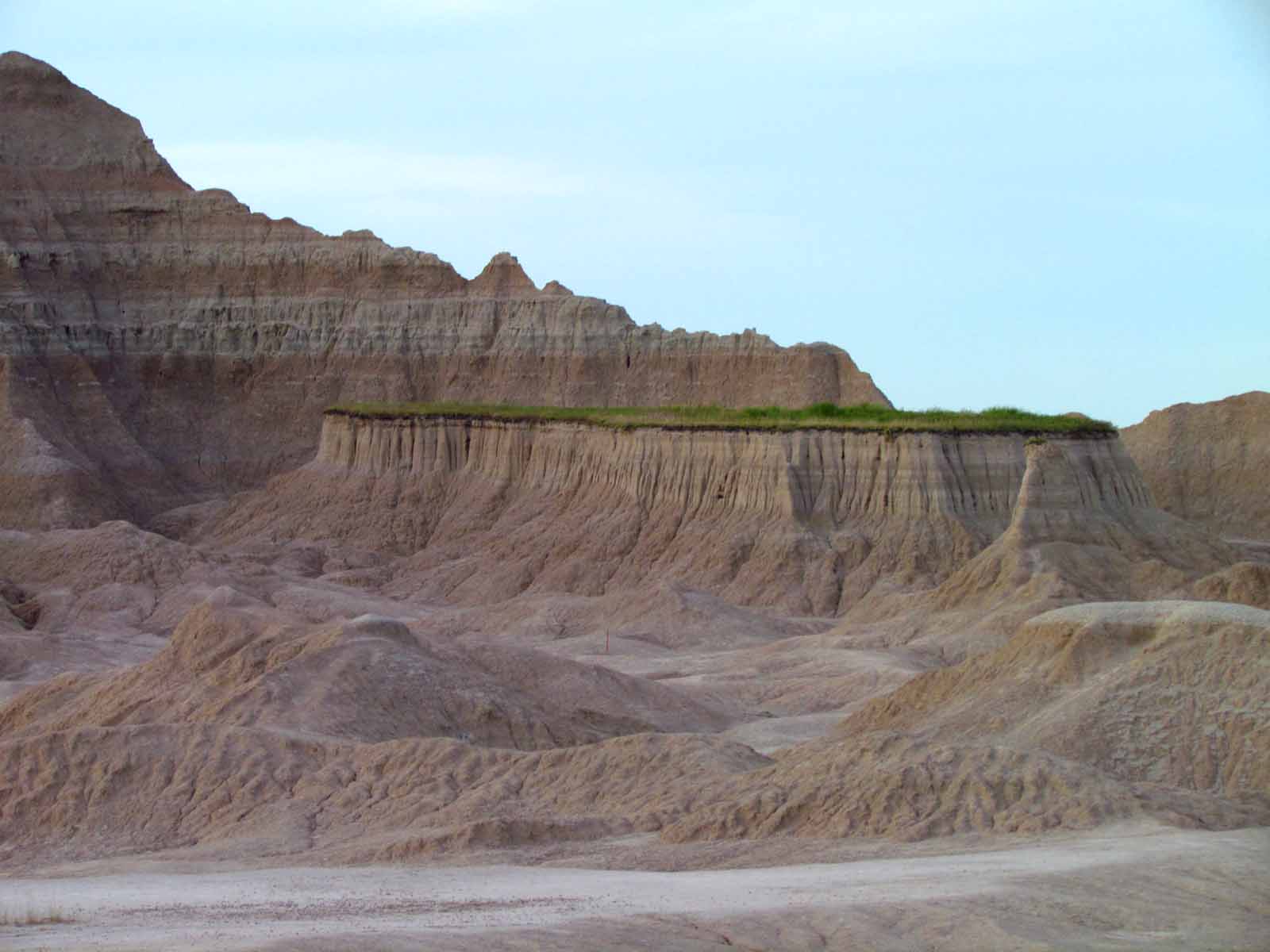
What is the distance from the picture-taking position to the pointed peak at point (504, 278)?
75.1 m

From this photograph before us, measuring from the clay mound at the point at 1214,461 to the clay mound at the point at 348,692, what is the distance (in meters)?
35.4

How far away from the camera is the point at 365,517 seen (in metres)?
64.2

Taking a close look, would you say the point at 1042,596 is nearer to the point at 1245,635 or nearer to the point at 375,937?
the point at 1245,635

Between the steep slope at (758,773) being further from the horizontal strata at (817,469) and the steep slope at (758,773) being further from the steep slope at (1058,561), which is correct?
the horizontal strata at (817,469)

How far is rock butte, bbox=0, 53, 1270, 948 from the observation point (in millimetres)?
24344

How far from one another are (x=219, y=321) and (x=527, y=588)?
2597 cm

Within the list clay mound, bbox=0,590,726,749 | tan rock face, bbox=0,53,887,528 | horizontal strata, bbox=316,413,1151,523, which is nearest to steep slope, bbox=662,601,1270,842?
clay mound, bbox=0,590,726,749

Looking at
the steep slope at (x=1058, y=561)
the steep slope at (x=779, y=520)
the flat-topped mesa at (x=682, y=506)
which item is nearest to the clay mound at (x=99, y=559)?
the steep slope at (x=779, y=520)

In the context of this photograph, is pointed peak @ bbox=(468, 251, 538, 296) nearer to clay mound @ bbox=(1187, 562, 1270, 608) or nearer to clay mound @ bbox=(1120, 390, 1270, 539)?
clay mound @ bbox=(1120, 390, 1270, 539)

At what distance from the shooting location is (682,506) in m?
55.1

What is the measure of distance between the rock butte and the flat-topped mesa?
0.41 feet

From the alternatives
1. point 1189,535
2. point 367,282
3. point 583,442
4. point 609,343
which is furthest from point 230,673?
point 367,282

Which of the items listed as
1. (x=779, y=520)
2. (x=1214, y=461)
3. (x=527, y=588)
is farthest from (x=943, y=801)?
(x=1214, y=461)

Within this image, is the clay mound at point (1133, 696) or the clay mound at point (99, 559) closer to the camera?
the clay mound at point (1133, 696)
